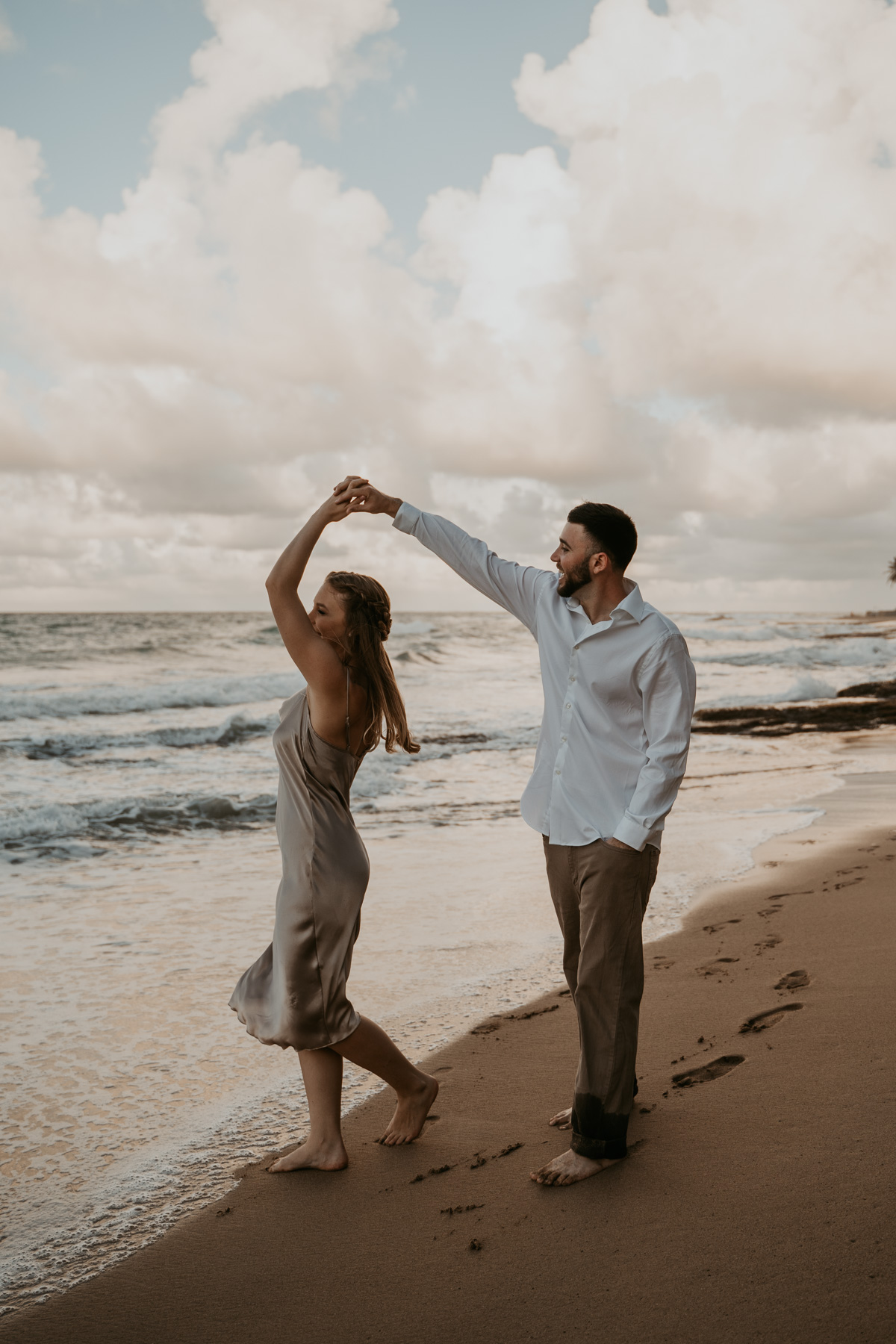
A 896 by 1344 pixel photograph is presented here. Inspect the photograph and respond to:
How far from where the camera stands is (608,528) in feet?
10.2

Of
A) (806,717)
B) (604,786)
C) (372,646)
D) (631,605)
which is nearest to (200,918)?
(372,646)

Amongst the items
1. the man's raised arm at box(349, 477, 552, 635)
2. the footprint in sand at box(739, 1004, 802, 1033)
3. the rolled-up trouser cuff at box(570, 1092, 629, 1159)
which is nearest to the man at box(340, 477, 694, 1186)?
the rolled-up trouser cuff at box(570, 1092, 629, 1159)

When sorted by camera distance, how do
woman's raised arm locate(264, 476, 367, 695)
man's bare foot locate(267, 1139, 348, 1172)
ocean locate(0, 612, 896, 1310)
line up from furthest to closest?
ocean locate(0, 612, 896, 1310)
man's bare foot locate(267, 1139, 348, 1172)
woman's raised arm locate(264, 476, 367, 695)

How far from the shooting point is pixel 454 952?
544cm

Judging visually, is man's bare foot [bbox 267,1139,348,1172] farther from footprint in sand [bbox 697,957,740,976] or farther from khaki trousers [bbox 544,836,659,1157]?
footprint in sand [bbox 697,957,740,976]

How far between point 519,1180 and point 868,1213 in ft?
3.23

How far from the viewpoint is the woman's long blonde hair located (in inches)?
121

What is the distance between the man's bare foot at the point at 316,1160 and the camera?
3066 millimetres

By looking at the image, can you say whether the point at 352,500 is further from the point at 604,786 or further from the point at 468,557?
the point at 604,786

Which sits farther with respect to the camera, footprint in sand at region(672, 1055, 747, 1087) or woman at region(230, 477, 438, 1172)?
footprint in sand at region(672, 1055, 747, 1087)

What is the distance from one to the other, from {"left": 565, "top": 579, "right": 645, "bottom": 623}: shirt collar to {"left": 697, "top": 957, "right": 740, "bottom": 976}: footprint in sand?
2.49 m

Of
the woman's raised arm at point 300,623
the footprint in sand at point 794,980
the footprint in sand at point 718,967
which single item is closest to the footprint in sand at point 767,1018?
the footprint in sand at point 794,980

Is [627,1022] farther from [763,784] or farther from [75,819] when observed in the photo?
[763,784]

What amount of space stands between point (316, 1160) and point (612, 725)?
1.67 metres
